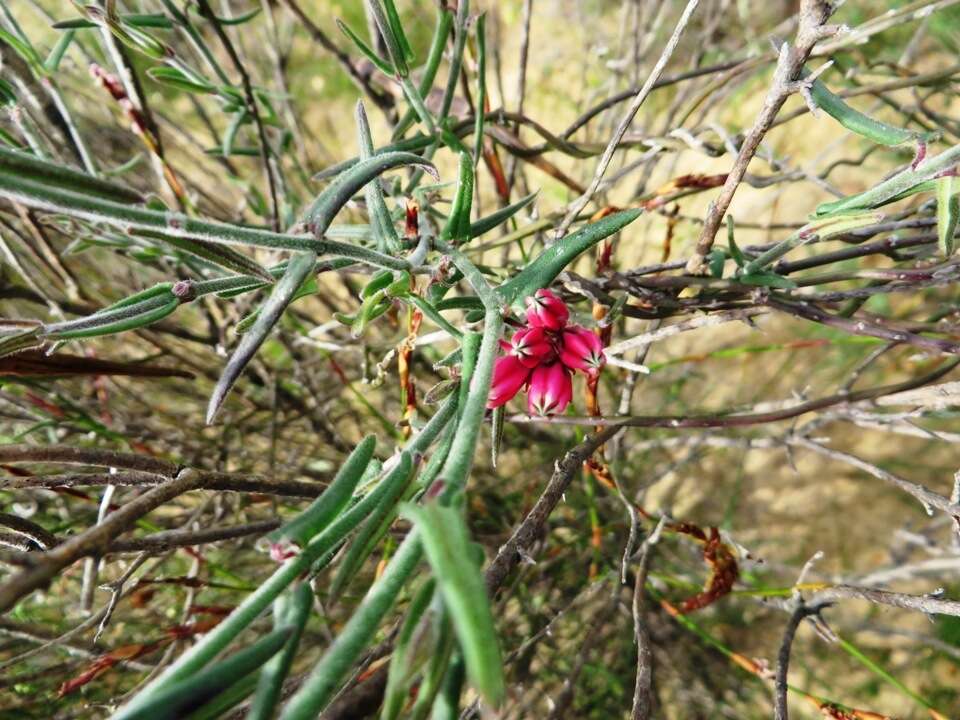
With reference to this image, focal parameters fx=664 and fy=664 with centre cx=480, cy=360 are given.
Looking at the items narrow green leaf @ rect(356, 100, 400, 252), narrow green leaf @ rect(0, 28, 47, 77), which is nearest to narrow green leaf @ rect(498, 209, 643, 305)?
narrow green leaf @ rect(356, 100, 400, 252)

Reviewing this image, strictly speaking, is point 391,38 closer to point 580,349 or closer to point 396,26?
point 396,26

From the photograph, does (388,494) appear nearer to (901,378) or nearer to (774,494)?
(774,494)

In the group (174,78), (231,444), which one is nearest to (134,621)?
(231,444)

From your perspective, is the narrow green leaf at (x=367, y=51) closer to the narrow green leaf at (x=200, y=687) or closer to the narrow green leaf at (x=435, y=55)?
the narrow green leaf at (x=435, y=55)

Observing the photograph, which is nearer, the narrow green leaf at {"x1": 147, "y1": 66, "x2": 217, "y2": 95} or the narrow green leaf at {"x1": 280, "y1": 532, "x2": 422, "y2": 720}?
the narrow green leaf at {"x1": 280, "y1": 532, "x2": 422, "y2": 720}

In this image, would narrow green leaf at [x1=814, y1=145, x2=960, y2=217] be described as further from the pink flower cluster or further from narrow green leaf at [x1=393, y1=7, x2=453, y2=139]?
narrow green leaf at [x1=393, y1=7, x2=453, y2=139]

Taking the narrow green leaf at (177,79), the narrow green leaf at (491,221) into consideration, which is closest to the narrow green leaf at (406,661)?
the narrow green leaf at (491,221)
